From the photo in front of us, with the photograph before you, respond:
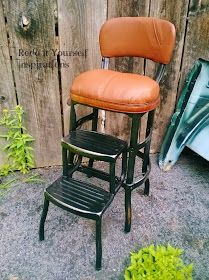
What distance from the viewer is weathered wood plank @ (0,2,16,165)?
74.2 inches

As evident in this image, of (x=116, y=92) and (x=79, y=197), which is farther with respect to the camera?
(x=79, y=197)

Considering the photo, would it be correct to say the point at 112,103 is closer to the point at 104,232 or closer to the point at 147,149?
the point at 147,149

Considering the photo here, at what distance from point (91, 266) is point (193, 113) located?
4.29ft

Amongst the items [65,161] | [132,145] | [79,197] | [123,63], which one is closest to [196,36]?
[123,63]

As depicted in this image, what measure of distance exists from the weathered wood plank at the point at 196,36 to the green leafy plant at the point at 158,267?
4.43 feet

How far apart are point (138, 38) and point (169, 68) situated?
568 mm

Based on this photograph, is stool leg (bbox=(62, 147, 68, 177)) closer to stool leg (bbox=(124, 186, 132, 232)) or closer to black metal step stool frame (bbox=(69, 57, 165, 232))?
black metal step stool frame (bbox=(69, 57, 165, 232))

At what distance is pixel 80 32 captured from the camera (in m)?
1.97

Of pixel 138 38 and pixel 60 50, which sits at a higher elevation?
pixel 138 38

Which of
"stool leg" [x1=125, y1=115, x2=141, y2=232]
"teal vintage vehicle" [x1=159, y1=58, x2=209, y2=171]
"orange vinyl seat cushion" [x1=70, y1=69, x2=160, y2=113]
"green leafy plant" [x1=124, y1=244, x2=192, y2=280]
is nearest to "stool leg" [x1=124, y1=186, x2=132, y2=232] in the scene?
"stool leg" [x1=125, y1=115, x2=141, y2=232]

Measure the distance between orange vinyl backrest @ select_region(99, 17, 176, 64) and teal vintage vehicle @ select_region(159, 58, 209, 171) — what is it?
A: 22.3 inches

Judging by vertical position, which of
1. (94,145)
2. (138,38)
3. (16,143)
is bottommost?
(16,143)

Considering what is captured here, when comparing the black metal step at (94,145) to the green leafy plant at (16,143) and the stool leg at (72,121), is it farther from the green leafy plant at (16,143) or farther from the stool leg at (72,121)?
the green leafy plant at (16,143)

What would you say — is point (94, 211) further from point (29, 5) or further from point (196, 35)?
point (196, 35)
